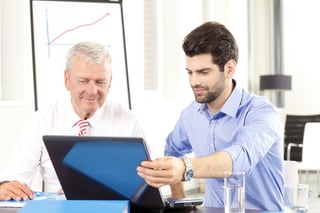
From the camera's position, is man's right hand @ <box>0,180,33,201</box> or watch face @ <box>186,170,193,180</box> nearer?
watch face @ <box>186,170,193,180</box>

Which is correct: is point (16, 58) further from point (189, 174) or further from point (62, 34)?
point (189, 174)

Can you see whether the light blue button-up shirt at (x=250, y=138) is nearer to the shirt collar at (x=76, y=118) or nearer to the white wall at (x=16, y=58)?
the shirt collar at (x=76, y=118)

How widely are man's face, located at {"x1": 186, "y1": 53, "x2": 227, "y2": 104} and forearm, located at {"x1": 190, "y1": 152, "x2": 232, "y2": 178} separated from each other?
436 mm

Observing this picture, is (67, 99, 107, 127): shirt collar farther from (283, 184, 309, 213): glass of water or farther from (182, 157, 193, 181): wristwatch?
(283, 184, 309, 213): glass of water

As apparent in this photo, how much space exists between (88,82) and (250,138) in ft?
2.53

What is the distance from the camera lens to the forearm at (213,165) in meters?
1.78

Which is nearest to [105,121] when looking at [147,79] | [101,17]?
[101,17]

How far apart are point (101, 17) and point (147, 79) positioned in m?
2.88

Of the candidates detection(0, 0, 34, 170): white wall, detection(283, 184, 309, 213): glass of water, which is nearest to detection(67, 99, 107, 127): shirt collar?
detection(283, 184, 309, 213): glass of water

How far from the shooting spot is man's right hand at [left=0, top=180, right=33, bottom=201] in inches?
81.9

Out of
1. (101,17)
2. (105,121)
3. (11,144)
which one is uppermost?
(101,17)

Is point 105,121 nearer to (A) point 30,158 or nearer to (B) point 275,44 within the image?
(A) point 30,158

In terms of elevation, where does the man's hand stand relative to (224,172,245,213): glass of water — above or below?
above

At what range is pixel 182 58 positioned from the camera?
698cm
